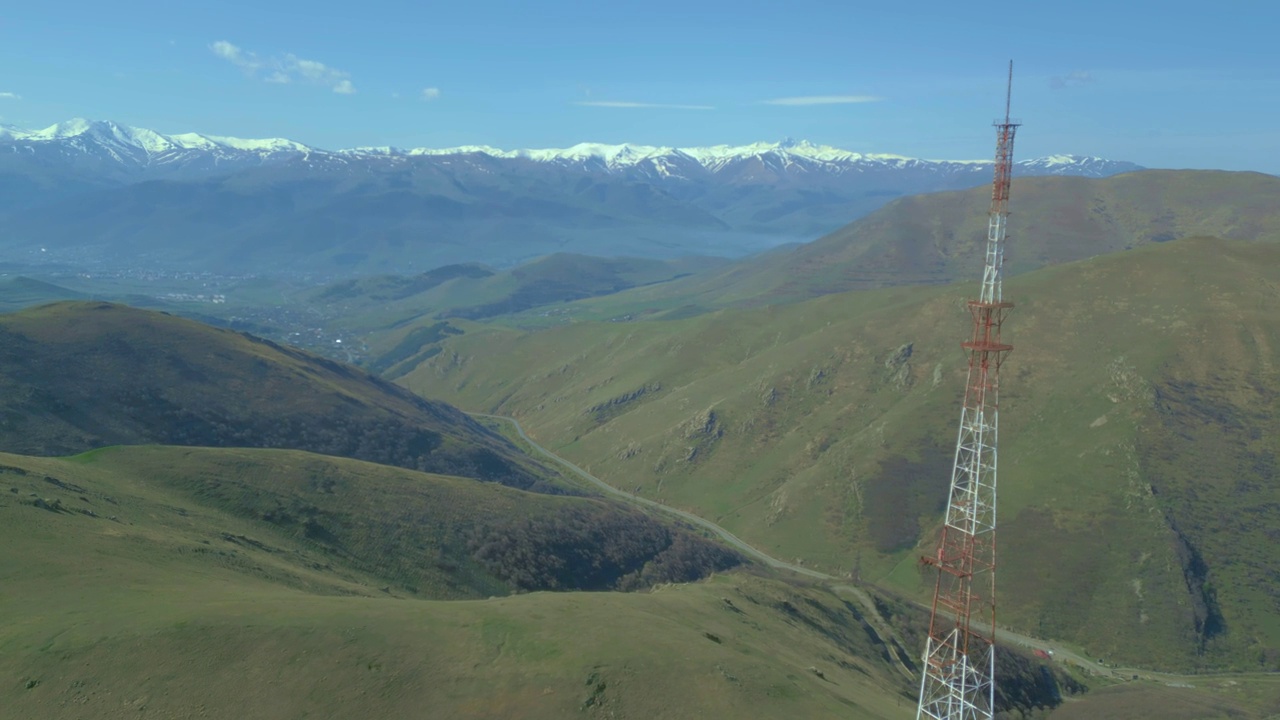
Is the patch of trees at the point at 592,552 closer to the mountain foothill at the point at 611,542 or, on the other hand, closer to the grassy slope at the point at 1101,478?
the mountain foothill at the point at 611,542

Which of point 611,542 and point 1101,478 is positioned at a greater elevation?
point 611,542

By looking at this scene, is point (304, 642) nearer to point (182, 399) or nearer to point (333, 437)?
point (333, 437)

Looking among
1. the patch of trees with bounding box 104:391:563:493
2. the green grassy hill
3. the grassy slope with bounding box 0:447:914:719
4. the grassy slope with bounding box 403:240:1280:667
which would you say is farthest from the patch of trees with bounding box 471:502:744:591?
the green grassy hill

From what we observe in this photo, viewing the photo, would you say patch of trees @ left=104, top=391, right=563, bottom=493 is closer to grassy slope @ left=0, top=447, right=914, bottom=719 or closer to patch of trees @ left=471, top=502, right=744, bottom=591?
patch of trees @ left=471, top=502, right=744, bottom=591

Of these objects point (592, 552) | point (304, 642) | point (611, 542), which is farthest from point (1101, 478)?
point (304, 642)

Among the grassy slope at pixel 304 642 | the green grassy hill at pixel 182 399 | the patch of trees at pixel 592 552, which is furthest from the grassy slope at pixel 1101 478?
the grassy slope at pixel 304 642

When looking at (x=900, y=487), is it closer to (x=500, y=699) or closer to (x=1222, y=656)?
(x=1222, y=656)
